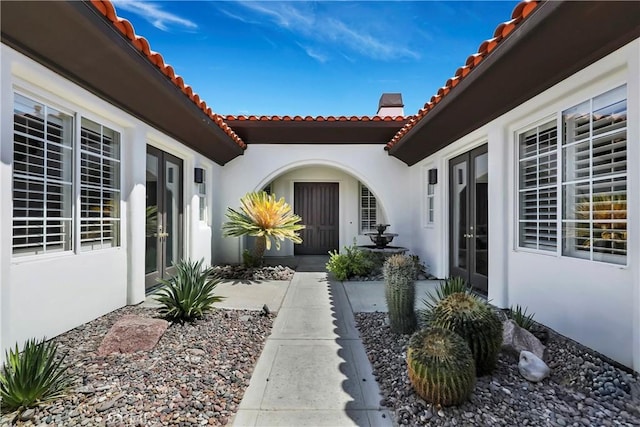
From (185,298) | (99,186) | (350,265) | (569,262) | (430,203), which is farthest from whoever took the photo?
(430,203)

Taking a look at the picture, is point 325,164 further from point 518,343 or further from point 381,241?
point 518,343

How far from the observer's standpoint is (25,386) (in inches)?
88.0

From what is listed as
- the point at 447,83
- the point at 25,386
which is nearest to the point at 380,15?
the point at 447,83

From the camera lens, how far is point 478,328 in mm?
2678

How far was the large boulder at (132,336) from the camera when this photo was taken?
3.18 meters

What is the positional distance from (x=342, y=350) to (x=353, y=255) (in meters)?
4.02

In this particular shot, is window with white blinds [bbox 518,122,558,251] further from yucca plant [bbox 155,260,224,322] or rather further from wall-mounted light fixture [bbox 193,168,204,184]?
wall-mounted light fixture [bbox 193,168,204,184]

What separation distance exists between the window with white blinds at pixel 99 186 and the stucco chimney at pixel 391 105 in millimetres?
8444

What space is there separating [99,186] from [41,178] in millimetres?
948

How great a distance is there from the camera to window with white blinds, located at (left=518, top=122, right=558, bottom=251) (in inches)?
155

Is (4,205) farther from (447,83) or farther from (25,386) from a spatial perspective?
(447,83)

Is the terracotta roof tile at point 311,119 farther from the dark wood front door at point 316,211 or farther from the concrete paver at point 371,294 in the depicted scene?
the concrete paver at point 371,294

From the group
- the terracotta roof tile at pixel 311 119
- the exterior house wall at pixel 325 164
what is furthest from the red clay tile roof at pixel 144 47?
the exterior house wall at pixel 325 164

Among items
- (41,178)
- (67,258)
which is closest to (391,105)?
(41,178)
